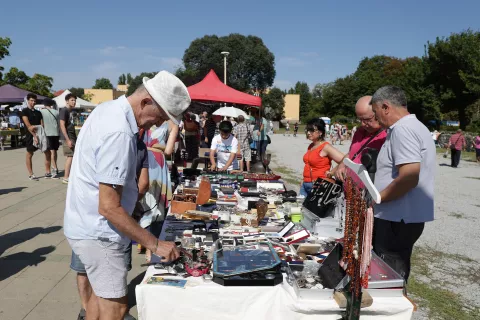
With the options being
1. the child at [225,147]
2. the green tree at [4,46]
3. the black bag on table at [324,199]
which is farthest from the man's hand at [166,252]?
the green tree at [4,46]

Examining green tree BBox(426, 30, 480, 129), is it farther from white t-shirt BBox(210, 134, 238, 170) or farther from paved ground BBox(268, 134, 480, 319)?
white t-shirt BBox(210, 134, 238, 170)

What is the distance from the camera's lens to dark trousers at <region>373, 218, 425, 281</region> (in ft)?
7.67

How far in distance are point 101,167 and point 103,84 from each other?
108 meters

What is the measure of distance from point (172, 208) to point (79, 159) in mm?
1550

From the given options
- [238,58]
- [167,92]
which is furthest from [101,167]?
[238,58]

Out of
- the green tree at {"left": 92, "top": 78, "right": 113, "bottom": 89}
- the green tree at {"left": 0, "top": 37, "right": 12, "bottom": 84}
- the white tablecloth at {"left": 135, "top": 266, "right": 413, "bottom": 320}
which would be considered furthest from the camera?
the green tree at {"left": 92, "top": 78, "right": 113, "bottom": 89}

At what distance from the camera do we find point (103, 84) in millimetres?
101562

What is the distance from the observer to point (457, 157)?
47.2 feet

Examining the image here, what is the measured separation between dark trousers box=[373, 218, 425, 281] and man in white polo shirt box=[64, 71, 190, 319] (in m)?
1.34

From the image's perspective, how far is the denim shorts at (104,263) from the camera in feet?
5.75

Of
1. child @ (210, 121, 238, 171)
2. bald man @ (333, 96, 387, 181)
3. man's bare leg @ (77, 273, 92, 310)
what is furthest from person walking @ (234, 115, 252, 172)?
man's bare leg @ (77, 273, 92, 310)

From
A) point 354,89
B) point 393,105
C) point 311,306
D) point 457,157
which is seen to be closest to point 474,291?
point 393,105

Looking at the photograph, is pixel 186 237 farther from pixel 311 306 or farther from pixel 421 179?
pixel 421 179

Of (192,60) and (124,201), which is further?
(192,60)
